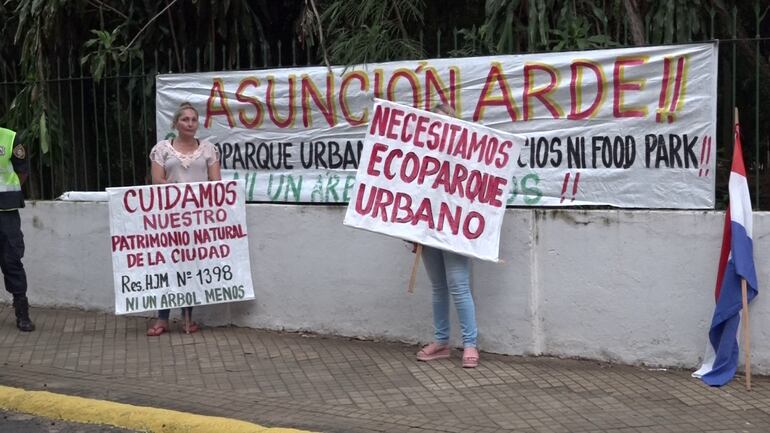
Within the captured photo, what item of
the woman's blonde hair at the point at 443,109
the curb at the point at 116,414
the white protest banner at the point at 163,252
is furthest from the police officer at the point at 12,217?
the woman's blonde hair at the point at 443,109

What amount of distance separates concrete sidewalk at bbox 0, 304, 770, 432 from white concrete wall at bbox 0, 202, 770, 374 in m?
0.16

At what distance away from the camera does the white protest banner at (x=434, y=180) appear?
21.0 ft

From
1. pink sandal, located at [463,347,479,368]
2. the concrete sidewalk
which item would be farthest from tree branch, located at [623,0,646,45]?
pink sandal, located at [463,347,479,368]

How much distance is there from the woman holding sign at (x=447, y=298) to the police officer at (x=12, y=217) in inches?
135

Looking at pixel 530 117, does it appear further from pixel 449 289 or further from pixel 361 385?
pixel 361 385

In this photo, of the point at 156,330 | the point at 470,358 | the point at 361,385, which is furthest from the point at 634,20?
the point at 156,330

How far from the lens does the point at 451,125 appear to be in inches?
253

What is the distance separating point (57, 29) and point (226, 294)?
3.27 meters

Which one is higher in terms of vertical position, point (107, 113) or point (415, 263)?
point (107, 113)

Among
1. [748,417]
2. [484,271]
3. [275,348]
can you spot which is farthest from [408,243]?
[748,417]

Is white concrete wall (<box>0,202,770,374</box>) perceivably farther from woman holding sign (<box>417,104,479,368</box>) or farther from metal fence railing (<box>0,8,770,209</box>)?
metal fence railing (<box>0,8,770,209</box>)

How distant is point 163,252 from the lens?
7.63 meters

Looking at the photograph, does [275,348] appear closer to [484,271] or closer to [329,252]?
[329,252]

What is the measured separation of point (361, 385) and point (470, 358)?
0.79 metres
